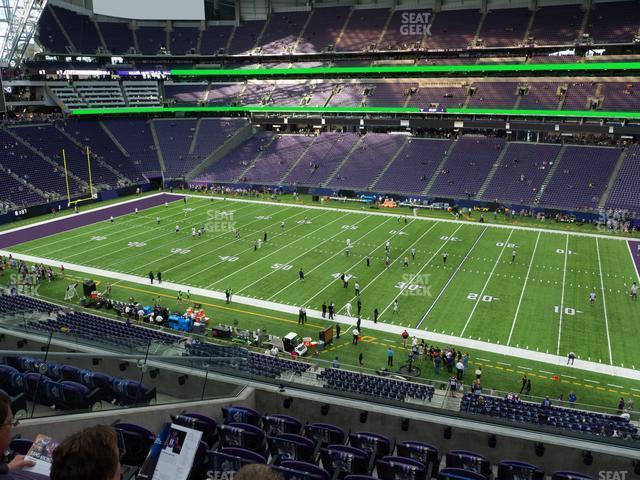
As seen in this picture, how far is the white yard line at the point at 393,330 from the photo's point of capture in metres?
21.0

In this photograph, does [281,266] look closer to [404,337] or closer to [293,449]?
[404,337]

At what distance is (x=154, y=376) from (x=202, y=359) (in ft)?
3.36

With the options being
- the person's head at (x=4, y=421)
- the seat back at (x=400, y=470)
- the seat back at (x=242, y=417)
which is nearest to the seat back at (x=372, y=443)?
the seat back at (x=400, y=470)

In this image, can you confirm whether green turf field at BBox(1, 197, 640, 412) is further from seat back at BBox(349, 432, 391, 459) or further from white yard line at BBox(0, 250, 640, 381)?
seat back at BBox(349, 432, 391, 459)

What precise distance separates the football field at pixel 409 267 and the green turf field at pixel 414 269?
0.08 m

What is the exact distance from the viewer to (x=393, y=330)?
24.7 metres

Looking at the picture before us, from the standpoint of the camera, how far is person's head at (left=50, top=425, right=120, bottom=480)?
267 cm

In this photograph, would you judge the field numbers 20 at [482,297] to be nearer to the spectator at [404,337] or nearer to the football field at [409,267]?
the football field at [409,267]

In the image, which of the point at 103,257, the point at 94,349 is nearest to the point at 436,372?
the point at 94,349

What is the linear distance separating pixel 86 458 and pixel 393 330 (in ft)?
74.3

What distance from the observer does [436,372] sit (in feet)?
68.5

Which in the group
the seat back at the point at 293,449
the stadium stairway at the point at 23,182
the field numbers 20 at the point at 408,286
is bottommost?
the field numbers 20 at the point at 408,286

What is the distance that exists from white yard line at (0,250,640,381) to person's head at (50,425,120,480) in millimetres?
21651

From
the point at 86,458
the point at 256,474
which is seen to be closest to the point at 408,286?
the point at 256,474
